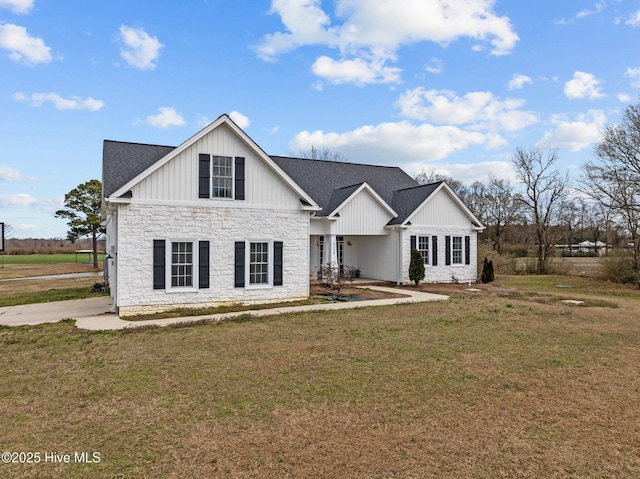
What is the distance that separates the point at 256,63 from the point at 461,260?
14.2 meters

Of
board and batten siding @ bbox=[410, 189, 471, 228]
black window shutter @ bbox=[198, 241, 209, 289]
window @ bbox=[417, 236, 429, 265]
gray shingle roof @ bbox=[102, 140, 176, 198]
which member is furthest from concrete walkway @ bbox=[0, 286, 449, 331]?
board and batten siding @ bbox=[410, 189, 471, 228]

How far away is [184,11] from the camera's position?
13.3 metres

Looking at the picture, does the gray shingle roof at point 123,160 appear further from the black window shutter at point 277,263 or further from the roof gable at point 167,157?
the black window shutter at point 277,263

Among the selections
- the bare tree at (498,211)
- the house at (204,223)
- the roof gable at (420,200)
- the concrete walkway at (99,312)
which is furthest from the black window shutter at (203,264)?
the bare tree at (498,211)

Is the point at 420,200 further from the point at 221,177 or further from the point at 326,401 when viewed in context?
the point at 326,401

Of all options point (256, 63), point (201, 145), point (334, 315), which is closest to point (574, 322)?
point (334, 315)

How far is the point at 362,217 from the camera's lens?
2067 centimetres

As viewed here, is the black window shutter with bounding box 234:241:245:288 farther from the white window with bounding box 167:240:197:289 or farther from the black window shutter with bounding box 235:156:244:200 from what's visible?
the black window shutter with bounding box 235:156:244:200

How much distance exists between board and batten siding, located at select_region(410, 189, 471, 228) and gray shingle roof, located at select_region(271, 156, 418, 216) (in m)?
2.35

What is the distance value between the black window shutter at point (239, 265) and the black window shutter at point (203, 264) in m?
0.97

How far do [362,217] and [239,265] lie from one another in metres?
8.09

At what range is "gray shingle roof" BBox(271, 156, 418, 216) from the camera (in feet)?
70.6

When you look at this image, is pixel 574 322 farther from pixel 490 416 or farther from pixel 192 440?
pixel 192 440

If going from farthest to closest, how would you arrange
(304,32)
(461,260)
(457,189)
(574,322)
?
1. (457,189)
2. (461,260)
3. (304,32)
4. (574,322)
